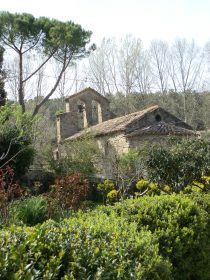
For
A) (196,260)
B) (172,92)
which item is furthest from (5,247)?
(172,92)

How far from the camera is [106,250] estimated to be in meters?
2.91

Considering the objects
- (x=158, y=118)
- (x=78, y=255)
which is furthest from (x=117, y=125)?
(x=78, y=255)

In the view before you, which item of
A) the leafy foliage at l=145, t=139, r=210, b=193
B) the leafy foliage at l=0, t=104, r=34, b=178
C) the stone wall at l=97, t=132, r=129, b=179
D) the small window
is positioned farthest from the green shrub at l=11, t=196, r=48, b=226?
the small window

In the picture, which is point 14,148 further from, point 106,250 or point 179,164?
point 106,250

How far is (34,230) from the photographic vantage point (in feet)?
10.1

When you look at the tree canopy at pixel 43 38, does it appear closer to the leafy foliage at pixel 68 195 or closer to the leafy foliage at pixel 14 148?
the leafy foliage at pixel 14 148

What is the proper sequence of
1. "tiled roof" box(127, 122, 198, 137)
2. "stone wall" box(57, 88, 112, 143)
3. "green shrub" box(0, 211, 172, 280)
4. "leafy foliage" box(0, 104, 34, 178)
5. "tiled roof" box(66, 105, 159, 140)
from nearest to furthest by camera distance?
"green shrub" box(0, 211, 172, 280), "leafy foliage" box(0, 104, 34, 178), "tiled roof" box(127, 122, 198, 137), "tiled roof" box(66, 105, 159, 140), "stone wall" box(57, 88, 112, 143)

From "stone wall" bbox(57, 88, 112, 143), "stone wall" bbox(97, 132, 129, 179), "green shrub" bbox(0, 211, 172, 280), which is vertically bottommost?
"green shrub" bbox(0, 211, 172, 280)

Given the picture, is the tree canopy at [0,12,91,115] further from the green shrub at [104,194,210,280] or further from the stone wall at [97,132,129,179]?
the green shrub at [104,194,210,280]

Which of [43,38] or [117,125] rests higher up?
[43,38]

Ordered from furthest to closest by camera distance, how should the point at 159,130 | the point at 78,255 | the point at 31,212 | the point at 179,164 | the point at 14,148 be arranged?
the point at 159,130
the point at 14,148
the point at 179,164
the point at 31,212
the point at 78,255

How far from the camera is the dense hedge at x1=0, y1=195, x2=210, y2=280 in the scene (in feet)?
8.21

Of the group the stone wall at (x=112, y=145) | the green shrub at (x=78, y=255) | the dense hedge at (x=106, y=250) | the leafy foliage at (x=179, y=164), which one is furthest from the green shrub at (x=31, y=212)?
the stone wall at (x=112, y=145)

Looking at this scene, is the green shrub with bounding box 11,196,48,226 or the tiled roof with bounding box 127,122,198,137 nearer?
the green shrub with bounding box 11,196,48,226
